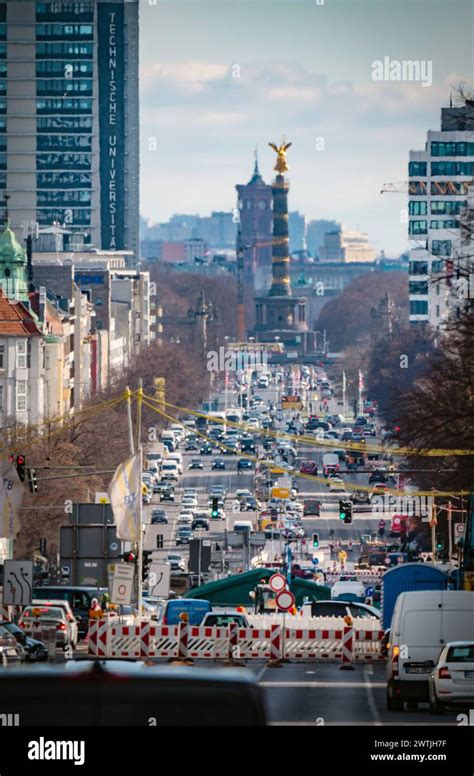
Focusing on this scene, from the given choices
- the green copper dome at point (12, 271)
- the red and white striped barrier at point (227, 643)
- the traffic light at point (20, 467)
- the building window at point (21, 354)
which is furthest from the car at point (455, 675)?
the green copper dome at point (12, 271)

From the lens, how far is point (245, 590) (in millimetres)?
71000

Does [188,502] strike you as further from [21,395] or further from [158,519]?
[21,395]

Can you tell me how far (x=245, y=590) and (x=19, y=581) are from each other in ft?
73.2

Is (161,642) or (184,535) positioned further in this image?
(184,535)

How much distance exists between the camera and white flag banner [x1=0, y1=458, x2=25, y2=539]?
201 ft

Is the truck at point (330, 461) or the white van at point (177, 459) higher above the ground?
the truck at point (330, 461)

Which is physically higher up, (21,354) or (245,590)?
(21,354)

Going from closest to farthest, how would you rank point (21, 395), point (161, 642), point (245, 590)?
point (161, 642) < point (245, 590) < point (21, 395)

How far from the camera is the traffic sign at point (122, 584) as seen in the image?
2034 inches

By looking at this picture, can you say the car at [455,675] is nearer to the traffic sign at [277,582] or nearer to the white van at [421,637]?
the white van at [421,637]

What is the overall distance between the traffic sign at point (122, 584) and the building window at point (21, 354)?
82590mm

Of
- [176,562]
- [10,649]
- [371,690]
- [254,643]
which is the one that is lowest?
[176,562]

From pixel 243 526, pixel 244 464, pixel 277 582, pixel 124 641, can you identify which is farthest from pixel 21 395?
pixel 124 641

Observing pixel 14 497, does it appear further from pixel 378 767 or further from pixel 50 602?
pixel 378 767
